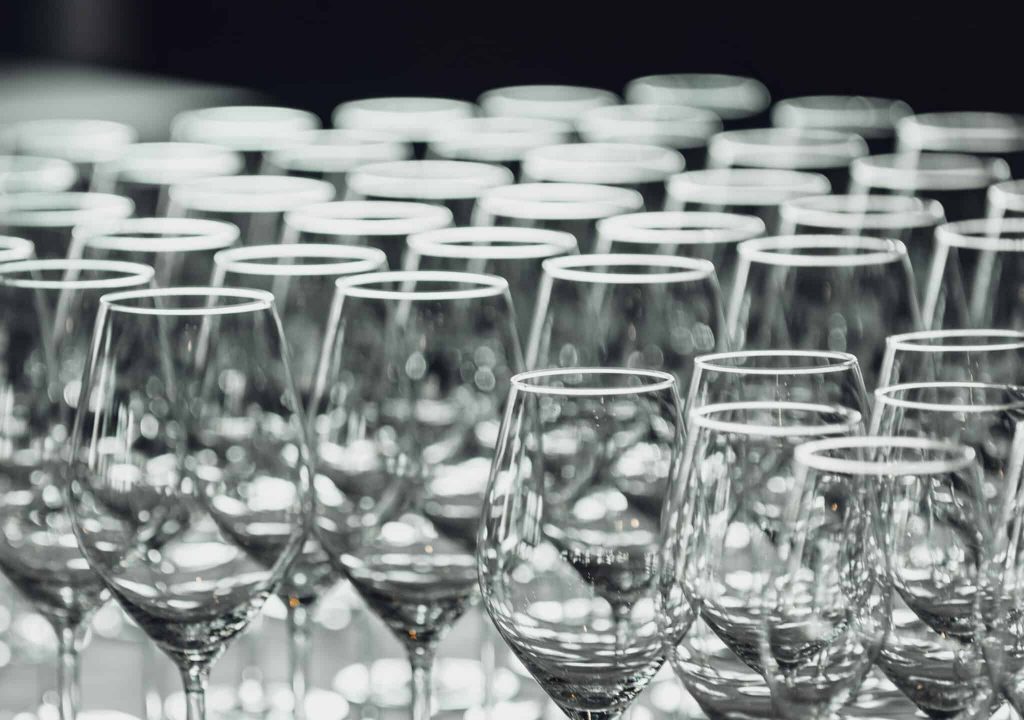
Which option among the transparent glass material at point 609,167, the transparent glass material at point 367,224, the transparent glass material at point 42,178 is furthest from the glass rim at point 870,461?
the transparent glass material at point 42,178

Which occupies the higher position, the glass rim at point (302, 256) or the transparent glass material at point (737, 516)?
the glass rim at point (302, 256)

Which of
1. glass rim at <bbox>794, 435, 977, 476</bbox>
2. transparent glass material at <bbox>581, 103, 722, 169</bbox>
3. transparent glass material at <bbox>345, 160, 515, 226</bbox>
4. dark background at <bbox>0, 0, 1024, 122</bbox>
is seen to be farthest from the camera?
dark background at <bbox>0, 0, 1024, 122</bbox>

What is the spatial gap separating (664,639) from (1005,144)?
1870mm

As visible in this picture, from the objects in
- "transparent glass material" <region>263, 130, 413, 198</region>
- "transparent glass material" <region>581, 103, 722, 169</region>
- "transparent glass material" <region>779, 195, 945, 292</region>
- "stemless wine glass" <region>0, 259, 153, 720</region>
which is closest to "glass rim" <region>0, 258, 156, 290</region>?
"stemless wine glass" <region>0, 259, 153, 720</region>

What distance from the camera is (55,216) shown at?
5.17ft

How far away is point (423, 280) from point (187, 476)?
8.7 inches

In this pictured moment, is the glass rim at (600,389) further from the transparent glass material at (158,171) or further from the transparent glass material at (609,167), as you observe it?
the transparent glass material at (158,171)

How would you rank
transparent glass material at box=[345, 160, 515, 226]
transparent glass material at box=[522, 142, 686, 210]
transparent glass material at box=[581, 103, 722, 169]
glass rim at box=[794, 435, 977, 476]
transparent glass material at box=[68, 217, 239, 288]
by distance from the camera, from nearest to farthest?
glass rim at box=[794, 435, 977, 476] → transparent glass material at box=[68, 217, 239, 288] → transparent glass material at box=[345, 160, 515, 226] → transparent glass material at box=[522, 142, 686, 210] → transparent glass material at box=[581, 103, 722, 169]

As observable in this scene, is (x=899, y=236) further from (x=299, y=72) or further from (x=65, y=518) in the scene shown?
(x=299, y=72)

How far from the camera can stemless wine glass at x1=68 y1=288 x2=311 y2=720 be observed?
40.0 inches

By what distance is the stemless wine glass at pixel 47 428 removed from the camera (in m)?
1.14

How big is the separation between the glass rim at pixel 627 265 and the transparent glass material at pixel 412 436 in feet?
0.25

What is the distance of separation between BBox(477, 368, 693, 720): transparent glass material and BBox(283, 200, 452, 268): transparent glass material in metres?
0.53

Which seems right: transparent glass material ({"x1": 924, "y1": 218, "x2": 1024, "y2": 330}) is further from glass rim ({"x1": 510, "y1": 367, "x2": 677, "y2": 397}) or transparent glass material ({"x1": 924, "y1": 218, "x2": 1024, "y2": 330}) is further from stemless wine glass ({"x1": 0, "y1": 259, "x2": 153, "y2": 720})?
stemless wine glass ({"x1": 0, "y1": 259, "x2": 153, "y2": 720})
